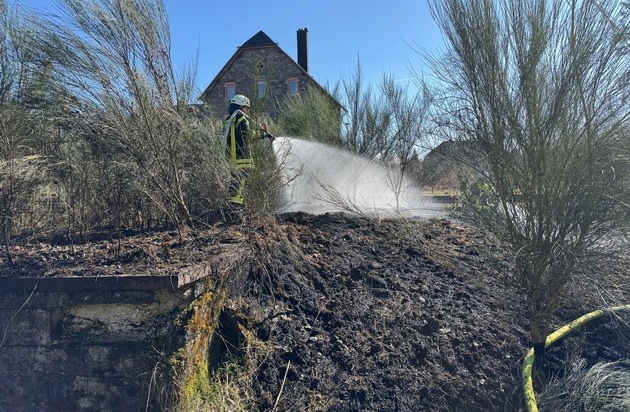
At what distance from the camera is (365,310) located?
3.79 metres

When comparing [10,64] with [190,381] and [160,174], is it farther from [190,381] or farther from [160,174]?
[190,381]

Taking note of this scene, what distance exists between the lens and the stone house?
15.3 feet

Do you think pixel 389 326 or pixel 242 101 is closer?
pixel 389 326

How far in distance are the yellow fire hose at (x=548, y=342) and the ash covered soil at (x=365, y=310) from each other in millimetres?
100

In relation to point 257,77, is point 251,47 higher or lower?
higher

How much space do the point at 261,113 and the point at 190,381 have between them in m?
2.67

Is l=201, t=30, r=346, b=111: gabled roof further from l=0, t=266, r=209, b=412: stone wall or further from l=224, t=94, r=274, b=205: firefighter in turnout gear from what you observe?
l=0, t=266, r=209, b=412: stone wall

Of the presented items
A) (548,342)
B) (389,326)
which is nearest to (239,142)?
(389,326)

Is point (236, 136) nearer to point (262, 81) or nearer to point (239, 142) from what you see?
point (239, 142)

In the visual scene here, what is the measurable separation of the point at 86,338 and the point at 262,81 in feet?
9.24

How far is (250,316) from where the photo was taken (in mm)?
3455

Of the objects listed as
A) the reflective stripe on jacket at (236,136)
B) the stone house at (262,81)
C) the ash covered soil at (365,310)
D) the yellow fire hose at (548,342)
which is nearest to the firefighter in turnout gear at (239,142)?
the reflective stripe on jacket at (236,136)

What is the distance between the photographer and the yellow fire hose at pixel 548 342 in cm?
288

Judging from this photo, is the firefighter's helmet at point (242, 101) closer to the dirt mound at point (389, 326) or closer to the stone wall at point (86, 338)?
the dirt mound at point (389, 326)
